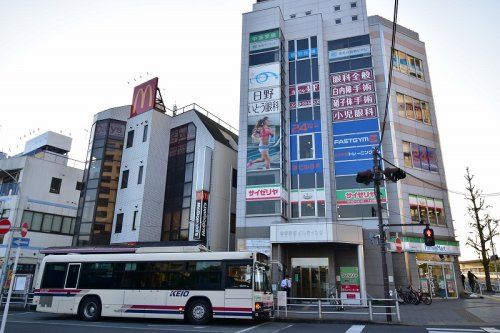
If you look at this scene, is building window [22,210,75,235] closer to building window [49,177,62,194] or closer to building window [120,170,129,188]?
building window [49,177,62,194]

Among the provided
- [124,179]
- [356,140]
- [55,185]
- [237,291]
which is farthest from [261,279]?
[55,185]

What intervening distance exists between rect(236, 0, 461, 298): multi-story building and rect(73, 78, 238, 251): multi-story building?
295 cm

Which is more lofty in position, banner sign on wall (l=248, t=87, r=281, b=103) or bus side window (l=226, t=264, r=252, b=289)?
banner sign on wall (l=248, t=87, r=281, b=103)

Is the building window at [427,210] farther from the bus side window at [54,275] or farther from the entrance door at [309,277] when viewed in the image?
the bus side window at [54,275]

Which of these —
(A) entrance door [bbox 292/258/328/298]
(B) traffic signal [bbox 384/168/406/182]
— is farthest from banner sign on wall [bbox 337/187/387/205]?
(B) traffic signal [bbox 384/168/406/182]

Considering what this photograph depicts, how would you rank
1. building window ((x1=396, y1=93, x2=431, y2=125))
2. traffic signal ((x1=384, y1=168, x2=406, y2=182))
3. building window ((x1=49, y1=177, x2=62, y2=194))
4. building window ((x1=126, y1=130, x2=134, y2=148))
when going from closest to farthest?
traffic signal ((x1=384, y1=168, x2=406, y2=182)) < building window ((x1=396, y1=93, x2=431, y2=125)) < building window ((x1=126, y1=130, x2=134, y2=148)) < building window ((x1=49, y1=177, x2=62, y2=194))

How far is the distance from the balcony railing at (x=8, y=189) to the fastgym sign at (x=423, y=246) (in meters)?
36.1

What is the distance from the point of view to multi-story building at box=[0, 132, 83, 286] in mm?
35688

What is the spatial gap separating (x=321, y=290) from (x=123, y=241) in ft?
57.7

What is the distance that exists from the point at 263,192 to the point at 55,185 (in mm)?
24302

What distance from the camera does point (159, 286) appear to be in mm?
16734

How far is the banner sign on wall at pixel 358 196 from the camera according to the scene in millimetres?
28941

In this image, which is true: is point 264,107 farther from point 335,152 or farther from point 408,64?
point 408,64

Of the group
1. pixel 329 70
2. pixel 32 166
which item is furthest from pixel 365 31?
pixel 32 166
